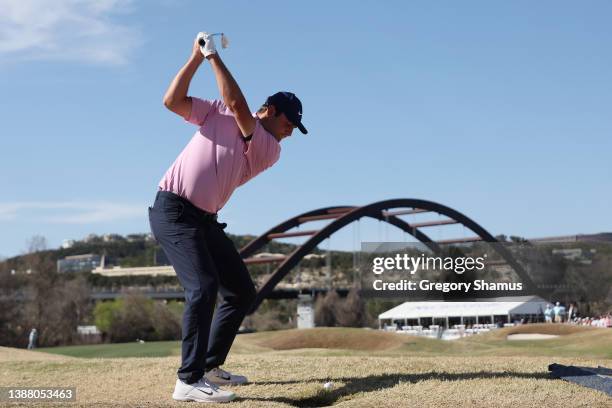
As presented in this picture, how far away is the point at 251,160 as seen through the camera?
6480mm

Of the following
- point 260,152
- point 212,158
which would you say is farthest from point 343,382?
point 212,158

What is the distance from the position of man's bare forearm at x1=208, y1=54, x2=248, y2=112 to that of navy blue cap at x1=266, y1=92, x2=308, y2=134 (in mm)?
492

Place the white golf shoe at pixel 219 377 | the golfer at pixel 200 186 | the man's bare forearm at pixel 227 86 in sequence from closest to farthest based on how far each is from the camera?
the man's bare forearm at pixel 227 86 < the golfer at pixel 200 186 < the white golf shoe at pixel 219 377

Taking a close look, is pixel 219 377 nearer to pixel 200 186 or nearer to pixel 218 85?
pixel 200 186

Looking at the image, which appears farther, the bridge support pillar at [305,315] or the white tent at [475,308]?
the bridge support pillar at [305,315]

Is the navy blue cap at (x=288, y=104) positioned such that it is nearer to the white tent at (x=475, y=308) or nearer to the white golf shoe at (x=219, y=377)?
the white golf shoe at (x=219, y=377)

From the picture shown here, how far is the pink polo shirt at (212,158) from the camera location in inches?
249

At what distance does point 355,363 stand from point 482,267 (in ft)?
150

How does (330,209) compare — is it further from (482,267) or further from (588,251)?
(588,251)

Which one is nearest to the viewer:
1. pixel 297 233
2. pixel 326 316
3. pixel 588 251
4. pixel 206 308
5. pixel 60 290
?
pixel 206 308

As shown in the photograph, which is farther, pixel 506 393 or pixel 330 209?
pixel 330 209

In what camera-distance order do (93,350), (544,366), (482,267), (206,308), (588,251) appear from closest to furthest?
(206,308)
(544,366)
(93,350)
(588,251)
(482,267)

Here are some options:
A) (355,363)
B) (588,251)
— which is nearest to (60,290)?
(588,251)

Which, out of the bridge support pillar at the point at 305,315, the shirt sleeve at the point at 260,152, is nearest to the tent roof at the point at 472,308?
the bridge support pillar at the point at 305,315
